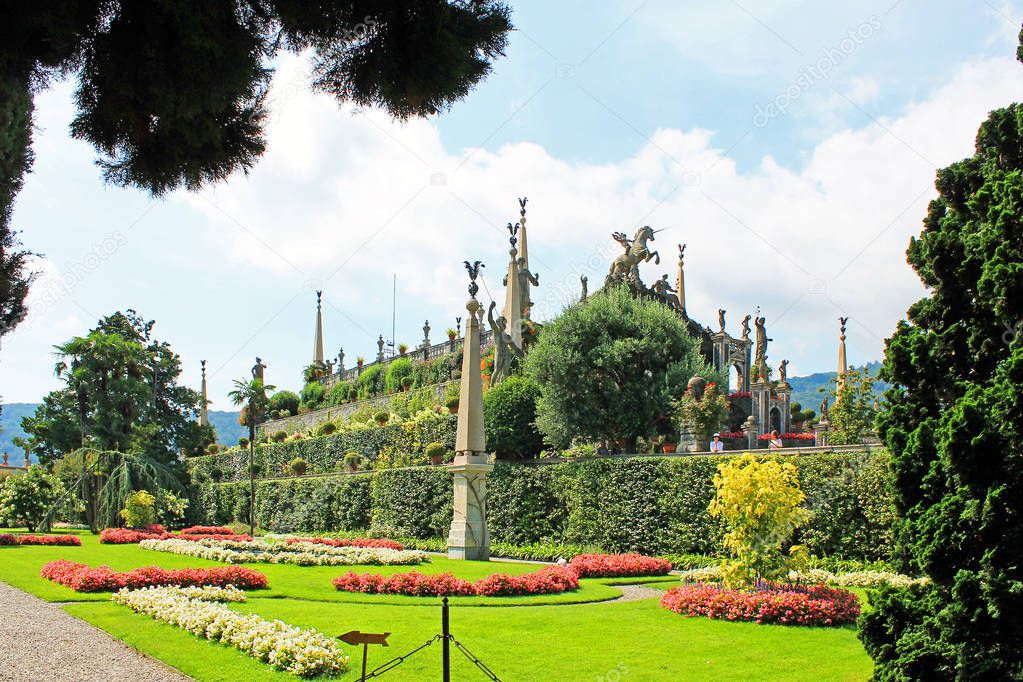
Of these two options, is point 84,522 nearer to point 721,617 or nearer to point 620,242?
point 620,242

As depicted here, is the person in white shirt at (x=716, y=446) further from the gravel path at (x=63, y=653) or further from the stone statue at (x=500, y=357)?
the gravel path at (x=63, y=653)

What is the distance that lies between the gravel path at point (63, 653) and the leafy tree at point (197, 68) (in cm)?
469

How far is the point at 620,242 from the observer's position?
35.3m

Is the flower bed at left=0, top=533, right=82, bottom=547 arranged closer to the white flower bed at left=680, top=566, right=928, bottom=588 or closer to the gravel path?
the gravel path

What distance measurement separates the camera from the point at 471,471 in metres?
22.1

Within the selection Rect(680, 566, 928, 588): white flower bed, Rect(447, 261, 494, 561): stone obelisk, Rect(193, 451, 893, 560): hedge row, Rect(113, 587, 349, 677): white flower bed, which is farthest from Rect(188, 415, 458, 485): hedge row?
Rect(113, 587, 349, 677): white flower bed

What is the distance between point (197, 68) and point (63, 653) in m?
7.86

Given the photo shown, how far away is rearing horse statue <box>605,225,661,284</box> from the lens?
34.9m

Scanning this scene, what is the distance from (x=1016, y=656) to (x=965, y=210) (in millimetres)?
3219

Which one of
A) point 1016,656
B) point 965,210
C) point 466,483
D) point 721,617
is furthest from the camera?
point 466,483

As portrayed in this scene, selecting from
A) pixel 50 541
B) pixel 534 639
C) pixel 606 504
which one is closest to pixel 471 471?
pixel 606 504

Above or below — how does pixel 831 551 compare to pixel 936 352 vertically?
below

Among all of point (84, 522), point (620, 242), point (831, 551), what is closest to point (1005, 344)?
point (831, 551)

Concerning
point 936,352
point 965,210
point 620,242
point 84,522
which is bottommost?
point 84,522
